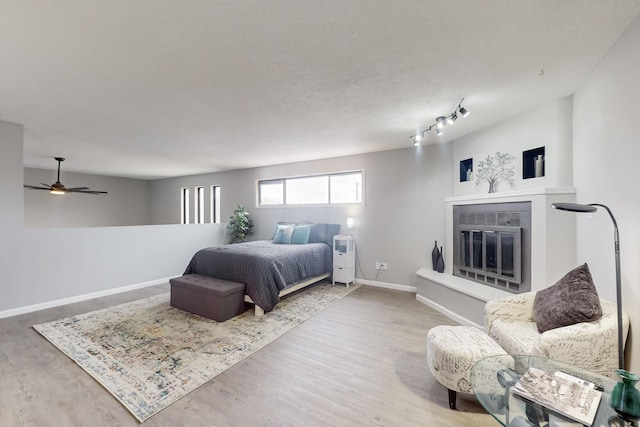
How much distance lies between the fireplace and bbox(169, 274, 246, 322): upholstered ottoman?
3147 mm

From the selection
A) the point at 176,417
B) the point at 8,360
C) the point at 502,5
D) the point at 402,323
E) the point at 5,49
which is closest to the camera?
the point at 502,5

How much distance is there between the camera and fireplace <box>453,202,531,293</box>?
285 centimetres

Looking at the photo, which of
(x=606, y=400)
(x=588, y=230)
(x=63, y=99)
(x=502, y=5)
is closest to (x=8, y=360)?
(x=63, y=99)

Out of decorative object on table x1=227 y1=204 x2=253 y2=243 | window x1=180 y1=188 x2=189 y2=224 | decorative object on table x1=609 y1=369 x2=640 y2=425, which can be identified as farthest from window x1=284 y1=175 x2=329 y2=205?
decorative object on table x1=609 y1=369 x2=640 y2=425

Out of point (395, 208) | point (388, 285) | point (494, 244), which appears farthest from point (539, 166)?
point (388, 285)

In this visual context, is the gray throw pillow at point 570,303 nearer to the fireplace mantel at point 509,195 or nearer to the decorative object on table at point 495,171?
the fireplace mantel at point 509,195

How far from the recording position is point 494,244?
3.23 meters

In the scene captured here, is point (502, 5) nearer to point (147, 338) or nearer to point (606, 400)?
point (606, 400)

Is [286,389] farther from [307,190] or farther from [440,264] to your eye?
[307,190]

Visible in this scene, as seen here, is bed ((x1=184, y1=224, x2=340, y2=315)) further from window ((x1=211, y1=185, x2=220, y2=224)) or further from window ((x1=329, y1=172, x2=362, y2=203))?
window ((x1=211, y1=185, x2=220, y2=224))

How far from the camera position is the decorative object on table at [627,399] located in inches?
40.7

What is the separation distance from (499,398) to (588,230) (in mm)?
1957

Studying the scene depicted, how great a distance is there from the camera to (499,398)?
4.18 ft

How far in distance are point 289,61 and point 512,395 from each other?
2.52m
